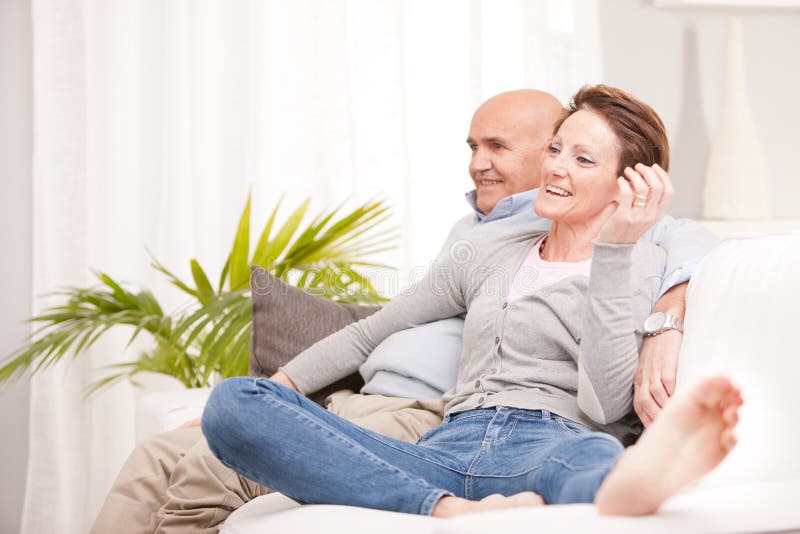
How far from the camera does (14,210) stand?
3.23 metres

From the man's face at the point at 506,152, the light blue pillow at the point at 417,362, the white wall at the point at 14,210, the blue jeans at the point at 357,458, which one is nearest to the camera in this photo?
the blue jeans at the point at 357,458

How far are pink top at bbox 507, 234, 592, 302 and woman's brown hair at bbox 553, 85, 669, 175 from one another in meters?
0.20

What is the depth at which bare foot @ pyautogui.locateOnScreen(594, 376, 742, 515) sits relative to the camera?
1.03 metres

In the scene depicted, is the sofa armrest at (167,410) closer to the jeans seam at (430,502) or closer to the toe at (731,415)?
the jeans seam at (430,502)

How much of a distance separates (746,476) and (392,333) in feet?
2.79

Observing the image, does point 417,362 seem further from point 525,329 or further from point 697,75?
point 697,75

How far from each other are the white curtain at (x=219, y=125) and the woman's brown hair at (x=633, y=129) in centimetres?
158

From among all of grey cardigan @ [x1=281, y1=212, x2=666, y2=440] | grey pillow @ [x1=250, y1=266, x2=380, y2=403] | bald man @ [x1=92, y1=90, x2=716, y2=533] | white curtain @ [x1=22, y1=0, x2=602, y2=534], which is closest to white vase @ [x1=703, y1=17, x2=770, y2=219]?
white curtain @ [x1=22, y1=0, x2=602, y2=534]

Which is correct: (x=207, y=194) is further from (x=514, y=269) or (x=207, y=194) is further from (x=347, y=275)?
(x=514, y=269)

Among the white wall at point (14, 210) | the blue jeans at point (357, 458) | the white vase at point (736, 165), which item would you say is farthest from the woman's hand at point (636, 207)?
the white wall at point (14, 210)

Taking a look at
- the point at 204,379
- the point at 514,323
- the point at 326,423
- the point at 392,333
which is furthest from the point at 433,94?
the point at 326,423

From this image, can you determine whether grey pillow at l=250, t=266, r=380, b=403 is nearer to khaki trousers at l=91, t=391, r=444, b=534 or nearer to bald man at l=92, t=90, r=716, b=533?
bald man at l=92, t=90, r=716, b=533

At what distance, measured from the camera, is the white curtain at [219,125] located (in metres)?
3.13

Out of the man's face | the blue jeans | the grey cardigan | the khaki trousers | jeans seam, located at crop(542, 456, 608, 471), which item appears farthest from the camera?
the man's face
